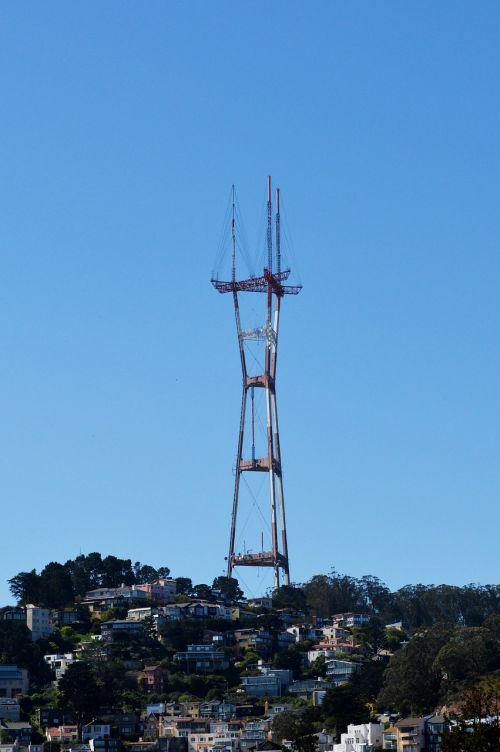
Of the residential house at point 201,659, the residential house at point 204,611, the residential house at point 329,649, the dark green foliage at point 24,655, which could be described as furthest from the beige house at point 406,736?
the residential house at point 204,611

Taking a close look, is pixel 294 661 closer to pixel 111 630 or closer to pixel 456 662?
pixel 111 630

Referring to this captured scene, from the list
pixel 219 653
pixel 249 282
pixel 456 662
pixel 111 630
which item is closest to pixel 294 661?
pixel 219 653

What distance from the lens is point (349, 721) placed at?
9644 centimetres

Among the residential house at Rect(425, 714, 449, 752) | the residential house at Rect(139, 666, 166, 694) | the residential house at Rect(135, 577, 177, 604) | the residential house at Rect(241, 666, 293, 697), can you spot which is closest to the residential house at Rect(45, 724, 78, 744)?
the residential house at Rect(139, 666, 166, 694)

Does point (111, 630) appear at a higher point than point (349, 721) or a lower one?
higher

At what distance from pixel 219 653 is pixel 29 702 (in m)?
14.9

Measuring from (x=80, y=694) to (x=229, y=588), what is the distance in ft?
120

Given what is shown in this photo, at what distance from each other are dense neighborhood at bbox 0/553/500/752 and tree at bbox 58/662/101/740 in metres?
0.09

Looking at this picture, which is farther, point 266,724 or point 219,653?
point 219,653

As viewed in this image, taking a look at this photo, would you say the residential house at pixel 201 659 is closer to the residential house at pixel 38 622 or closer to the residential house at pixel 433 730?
the residential house at pixel 38 622

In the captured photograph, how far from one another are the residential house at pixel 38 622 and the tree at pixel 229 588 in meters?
17.5

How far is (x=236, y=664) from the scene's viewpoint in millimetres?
117875

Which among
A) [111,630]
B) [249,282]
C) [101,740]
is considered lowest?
[101,740]

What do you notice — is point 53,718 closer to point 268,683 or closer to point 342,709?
point 268,683
